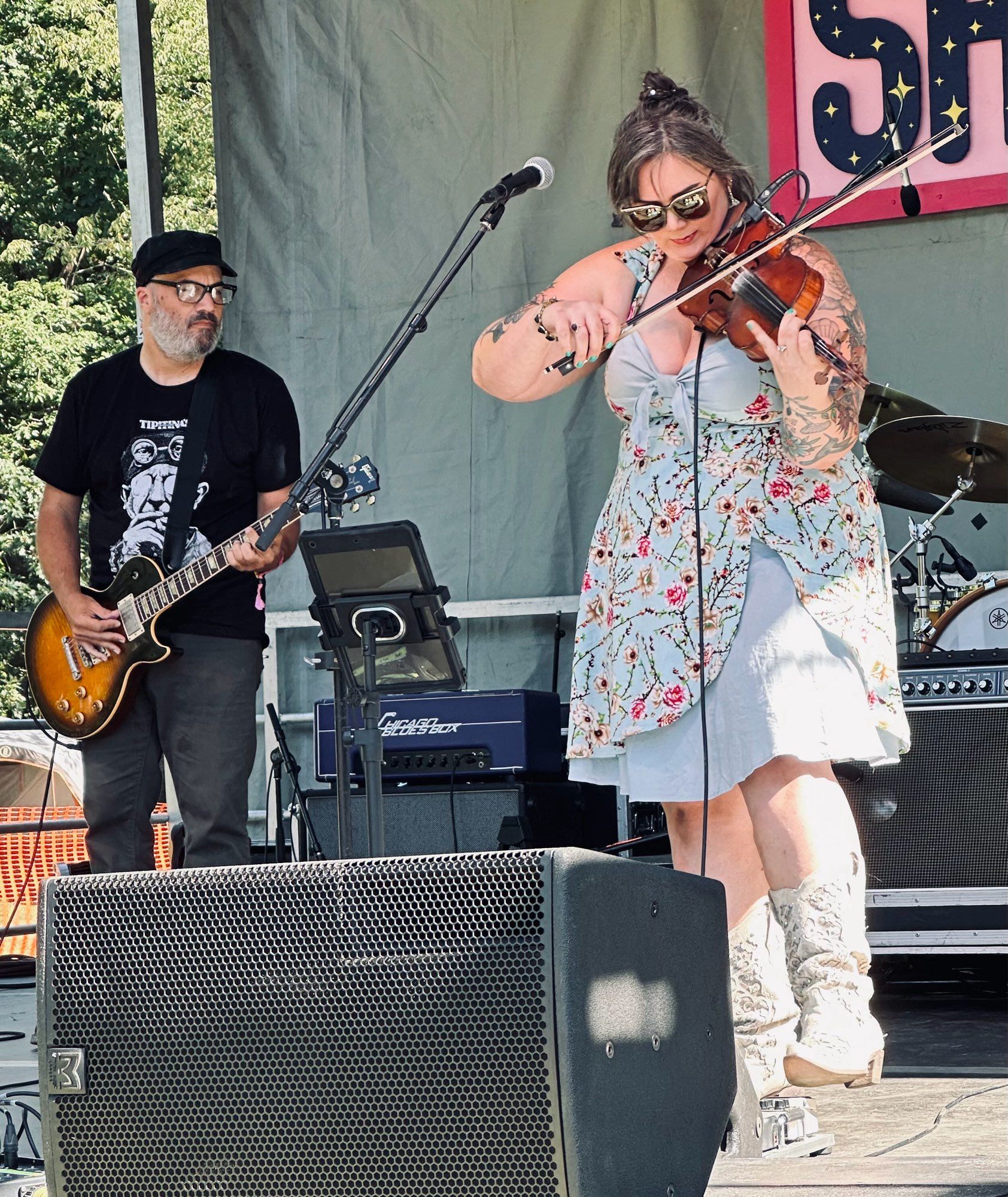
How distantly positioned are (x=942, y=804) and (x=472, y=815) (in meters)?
1.16

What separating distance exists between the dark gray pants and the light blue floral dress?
107 cm

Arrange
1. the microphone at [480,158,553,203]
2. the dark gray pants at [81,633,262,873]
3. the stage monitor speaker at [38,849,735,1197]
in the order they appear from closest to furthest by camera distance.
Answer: the stage monitor speaker at [38,849,735,1197] < the microphone at [480,158,553,203] < the dark gray pants at [81,633,262,873]

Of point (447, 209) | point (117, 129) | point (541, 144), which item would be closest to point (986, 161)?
point (541, 144)

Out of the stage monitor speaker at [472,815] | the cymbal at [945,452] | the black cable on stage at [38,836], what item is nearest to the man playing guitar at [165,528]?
the black cable on stage at [38,836]

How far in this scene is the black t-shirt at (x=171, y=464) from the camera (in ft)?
10.8

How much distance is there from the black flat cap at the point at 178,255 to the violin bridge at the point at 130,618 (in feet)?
2.41

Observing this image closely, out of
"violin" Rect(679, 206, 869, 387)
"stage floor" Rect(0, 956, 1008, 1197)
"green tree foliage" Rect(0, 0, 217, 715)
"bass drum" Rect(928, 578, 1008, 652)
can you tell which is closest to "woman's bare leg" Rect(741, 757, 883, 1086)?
"stage floor" Rect(0, 956, 1008, 1197)

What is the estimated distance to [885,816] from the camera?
3.59m

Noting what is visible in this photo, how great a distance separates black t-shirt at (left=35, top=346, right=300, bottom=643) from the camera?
10.8 ft

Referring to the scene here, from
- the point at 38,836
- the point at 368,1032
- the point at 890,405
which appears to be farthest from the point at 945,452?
the point at 368,1032

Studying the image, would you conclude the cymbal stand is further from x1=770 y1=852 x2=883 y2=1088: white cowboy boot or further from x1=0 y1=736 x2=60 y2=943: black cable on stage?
x1=0 y1=736 x2=60 y2=943: black cable on stage

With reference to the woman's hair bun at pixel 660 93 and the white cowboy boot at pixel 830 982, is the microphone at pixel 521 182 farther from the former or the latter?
the white cowboy boot at pixel 830 982

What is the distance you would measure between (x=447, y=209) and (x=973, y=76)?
1.52 metres

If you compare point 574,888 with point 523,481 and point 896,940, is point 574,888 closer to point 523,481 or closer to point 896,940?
point 896,940
